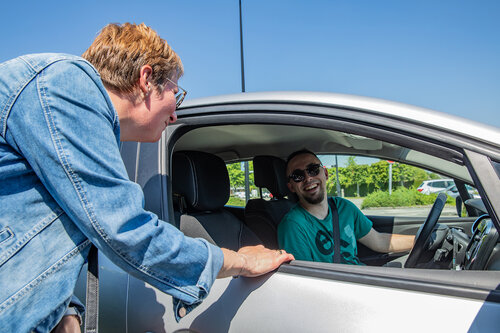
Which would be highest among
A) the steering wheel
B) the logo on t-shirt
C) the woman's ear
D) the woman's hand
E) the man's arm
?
the woman's ear

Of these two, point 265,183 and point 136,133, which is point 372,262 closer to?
point 265,183

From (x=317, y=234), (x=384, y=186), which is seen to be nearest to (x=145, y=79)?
(x=317, y=234)

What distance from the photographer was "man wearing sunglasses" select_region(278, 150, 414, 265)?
2025mm

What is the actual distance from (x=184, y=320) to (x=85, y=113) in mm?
820

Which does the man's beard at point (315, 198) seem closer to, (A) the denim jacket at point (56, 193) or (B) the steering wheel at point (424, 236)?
(B) the steering wheel at point (424, 236)

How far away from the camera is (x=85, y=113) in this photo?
0.86 meters

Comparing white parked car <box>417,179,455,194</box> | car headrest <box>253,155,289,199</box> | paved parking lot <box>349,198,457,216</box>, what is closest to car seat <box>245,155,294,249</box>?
car headrest <box>253,155,289,199</box>

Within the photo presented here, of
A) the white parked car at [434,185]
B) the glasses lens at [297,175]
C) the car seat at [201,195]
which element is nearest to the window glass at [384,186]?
the white parked car at [434,185]

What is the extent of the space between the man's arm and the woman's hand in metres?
1.51

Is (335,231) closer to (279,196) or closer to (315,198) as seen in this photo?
(315,198)

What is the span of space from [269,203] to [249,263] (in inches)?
58.3

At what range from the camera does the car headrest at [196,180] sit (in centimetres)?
185

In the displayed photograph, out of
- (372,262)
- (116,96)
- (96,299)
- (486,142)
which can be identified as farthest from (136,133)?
(372,262)

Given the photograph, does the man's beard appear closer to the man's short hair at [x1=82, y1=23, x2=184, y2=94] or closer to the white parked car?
the white parked car
